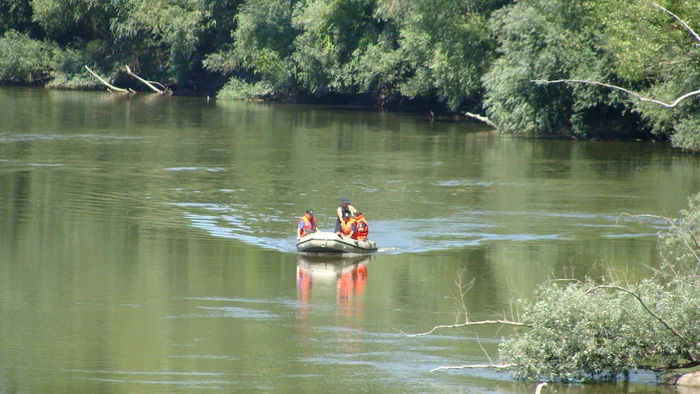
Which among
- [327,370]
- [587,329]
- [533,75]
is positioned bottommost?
[327,370]

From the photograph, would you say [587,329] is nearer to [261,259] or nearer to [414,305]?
[414,305]

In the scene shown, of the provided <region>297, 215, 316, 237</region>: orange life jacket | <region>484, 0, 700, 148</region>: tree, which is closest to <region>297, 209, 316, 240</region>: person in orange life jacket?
<region>297, 215, 316, 237</region>: orange life jacket

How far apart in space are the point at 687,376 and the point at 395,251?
10662 mm

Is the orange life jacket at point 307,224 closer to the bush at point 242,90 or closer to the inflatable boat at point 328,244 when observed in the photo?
the inflatable boat at point 328,244

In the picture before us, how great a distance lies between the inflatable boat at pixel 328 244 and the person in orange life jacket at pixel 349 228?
1.47 ft

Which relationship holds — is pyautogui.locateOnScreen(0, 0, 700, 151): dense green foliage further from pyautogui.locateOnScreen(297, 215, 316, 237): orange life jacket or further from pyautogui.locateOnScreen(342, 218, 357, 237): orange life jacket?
pyautogui.locateOnScreen(297, 215, 316, 237): orange life jacket

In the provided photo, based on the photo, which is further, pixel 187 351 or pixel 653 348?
pixel 187 351

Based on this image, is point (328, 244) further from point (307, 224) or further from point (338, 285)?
point (338, 285)

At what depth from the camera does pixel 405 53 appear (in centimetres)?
5431

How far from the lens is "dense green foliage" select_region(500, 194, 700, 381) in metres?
12.1

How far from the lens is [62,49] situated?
2987 inches

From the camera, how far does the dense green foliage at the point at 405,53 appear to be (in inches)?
1457

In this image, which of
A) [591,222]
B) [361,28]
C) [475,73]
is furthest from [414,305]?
[361,28]

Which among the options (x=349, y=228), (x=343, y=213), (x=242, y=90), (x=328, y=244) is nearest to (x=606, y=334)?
(x=328, y=244)
